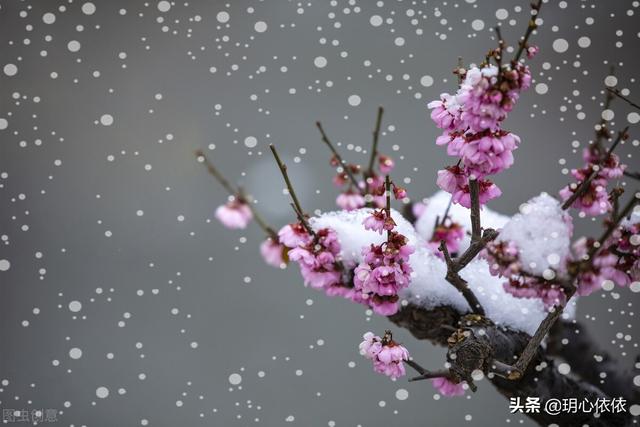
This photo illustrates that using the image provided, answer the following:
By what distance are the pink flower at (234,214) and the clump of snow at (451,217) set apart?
0.29m

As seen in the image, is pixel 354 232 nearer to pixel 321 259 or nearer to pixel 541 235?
pixel 321 259

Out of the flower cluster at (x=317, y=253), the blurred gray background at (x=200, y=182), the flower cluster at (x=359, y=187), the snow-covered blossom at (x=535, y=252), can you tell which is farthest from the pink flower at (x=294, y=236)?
the blurred gray background at (x=200, y=182)

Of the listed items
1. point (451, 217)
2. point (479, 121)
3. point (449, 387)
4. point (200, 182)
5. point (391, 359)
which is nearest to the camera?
point (479, 121)

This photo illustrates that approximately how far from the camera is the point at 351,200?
781mm

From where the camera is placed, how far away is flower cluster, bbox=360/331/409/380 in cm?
59

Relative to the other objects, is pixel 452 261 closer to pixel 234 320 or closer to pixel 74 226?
pixel 234 320

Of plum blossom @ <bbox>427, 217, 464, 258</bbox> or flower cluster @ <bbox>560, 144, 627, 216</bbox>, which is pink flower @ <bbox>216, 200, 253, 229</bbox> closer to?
plum blossom @ <bbox>427, 217, 464, 258</bbox>

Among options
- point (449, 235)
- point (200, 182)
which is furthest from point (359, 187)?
point (200, 182)

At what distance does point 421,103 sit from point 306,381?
1070 millimetres

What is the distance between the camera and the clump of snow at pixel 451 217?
2.55 ft

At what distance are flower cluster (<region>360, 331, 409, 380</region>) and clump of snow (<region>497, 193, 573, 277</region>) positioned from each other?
0.54ft

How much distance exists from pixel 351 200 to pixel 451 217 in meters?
0.16

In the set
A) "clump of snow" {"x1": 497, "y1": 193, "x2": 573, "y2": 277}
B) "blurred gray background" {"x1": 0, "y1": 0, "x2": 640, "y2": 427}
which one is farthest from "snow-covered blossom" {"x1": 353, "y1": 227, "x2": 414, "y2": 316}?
"blurred gray background" {"x1": 0, "y1": 0, "x2": 640, "y2": 427}

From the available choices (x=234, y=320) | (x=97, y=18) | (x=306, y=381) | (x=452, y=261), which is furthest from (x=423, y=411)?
(x=97, y=18)
